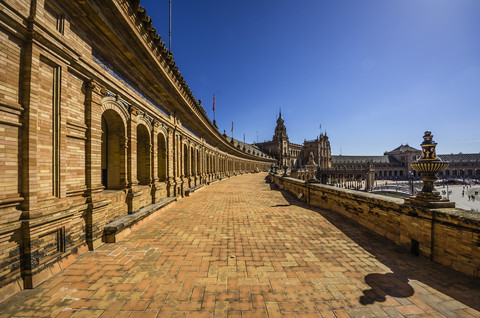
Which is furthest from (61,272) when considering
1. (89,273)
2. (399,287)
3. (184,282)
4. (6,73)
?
(399,287)

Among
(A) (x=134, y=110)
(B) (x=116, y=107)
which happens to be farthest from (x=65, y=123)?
(A) (x=134, y=110)

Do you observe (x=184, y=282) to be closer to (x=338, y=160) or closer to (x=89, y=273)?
(x=89, y=273)

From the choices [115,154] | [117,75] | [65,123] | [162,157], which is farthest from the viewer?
[162,157]

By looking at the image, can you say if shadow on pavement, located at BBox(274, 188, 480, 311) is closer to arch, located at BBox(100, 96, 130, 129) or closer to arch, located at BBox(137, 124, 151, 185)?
arch, located at BBox(100, 96, 130, 129)

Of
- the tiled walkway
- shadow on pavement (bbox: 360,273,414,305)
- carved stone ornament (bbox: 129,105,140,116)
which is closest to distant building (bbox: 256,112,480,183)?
carved stone ornament (bbox: 129,105,140,116)

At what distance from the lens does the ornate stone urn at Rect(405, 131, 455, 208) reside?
13.6ft

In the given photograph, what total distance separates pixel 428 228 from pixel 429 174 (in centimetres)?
127

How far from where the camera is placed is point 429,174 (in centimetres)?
437

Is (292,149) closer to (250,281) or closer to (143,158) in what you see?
(143,158)

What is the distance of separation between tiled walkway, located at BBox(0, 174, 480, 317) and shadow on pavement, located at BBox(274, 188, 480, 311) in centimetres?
2

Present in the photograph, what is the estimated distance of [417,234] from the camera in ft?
13.5

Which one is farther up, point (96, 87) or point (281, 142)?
point (281, 142)

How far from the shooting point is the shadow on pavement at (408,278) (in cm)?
286

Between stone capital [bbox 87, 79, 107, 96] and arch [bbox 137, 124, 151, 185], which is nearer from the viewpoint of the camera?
stone capital [bbox 87, 79, 107, 96]
